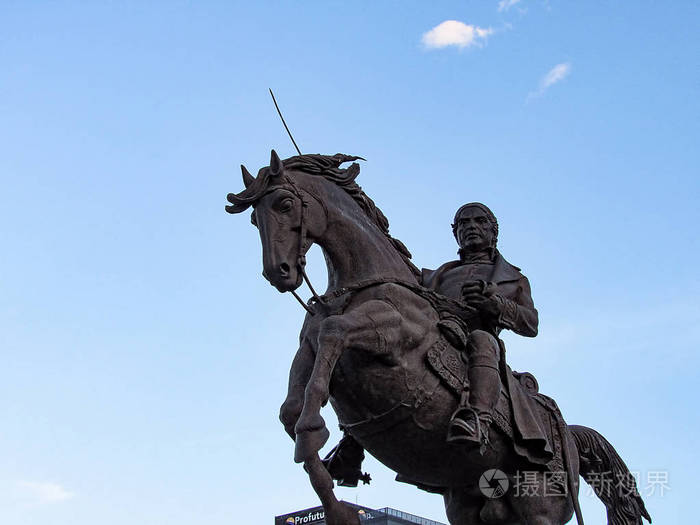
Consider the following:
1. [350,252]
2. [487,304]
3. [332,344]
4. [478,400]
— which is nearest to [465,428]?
[478,400]

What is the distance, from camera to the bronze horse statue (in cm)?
848

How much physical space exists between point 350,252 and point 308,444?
203 centimetres

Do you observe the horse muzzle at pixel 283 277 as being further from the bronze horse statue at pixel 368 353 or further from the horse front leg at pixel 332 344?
the horse front leg at pixel 332 344

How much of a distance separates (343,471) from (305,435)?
1967 mm

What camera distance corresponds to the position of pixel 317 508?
217 feet

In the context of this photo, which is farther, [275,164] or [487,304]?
[487,304]

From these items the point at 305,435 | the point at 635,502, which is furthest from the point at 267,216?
the point at 635,502

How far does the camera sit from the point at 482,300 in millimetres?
9797

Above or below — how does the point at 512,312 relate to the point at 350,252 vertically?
below

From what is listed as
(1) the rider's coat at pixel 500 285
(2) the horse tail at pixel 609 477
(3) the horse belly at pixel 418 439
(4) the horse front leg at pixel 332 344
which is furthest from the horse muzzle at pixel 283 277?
(2) the horse tail at pixel 609 477

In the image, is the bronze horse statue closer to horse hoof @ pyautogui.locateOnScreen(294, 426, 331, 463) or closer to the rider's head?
horse hoof @ pyautogui.locateOnScreen(294, 426, 331, 463)

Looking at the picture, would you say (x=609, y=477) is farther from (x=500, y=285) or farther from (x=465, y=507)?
(x=500, y=285)

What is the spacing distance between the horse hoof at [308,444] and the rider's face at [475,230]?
358 cm

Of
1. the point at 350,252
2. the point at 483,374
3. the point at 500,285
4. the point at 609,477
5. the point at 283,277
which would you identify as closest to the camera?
the point at 283,277
